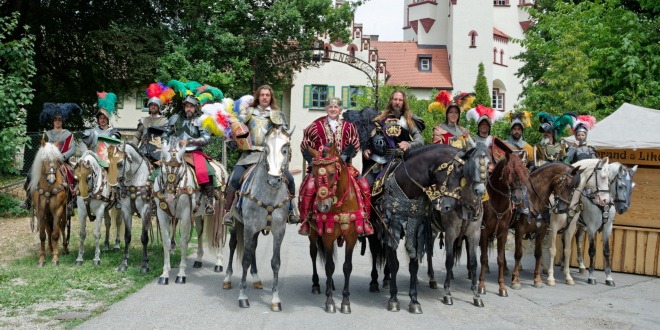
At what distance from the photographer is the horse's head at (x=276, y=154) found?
27.3ft

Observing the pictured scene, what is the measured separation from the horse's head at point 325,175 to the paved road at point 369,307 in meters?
1.49

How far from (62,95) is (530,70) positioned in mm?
19788

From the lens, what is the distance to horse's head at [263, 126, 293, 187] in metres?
8.31

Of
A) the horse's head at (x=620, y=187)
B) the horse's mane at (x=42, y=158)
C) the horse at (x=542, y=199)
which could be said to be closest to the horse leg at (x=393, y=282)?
the horse at (x=542, y=199)

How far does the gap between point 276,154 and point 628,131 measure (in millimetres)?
8300

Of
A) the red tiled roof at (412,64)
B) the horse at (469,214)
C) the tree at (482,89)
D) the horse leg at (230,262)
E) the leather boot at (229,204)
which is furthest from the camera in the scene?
the red tiled roof at (412,64)

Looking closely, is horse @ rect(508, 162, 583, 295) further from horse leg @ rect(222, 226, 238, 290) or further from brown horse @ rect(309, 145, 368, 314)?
horse leg @ rect(222, 226, 238, 290)

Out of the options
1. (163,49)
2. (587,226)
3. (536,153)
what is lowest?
(587,226)

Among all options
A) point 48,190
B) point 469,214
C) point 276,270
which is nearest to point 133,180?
point 48,190

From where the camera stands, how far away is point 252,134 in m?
9.55

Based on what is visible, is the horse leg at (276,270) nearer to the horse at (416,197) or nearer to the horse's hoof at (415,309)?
the horse at (416,197)

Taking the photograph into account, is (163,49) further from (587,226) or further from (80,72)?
(587,226)

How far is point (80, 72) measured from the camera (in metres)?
24.8

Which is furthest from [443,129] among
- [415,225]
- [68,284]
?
[68,284]
